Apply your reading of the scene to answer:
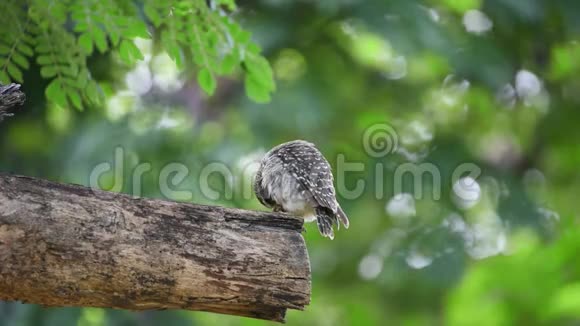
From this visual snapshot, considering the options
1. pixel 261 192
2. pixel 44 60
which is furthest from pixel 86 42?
pixel 261 192

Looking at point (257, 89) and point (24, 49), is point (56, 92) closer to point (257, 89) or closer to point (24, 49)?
point (24, 49)

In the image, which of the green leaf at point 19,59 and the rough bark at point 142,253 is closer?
the rough bark at point 142,253

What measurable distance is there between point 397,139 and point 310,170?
209 inches

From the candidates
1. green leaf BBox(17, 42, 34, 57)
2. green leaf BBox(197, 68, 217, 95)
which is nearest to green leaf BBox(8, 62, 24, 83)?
green leaf BBox(17, 42, 34, 57)

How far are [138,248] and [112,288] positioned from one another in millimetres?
233

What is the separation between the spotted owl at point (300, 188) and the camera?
6781 mm

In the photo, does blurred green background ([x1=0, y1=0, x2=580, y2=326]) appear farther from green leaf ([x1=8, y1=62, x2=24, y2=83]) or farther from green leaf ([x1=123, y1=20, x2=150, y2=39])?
green leaf ([x1=123, y1=20, x2=150, y2=39])

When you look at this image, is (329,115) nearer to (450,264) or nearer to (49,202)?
(450,264)

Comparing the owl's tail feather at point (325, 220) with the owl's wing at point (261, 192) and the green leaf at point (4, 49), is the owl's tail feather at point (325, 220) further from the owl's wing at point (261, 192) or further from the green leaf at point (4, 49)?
the green leaf at point (4, 49)

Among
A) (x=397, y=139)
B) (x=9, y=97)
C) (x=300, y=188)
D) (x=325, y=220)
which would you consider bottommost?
(x=9, y=97)

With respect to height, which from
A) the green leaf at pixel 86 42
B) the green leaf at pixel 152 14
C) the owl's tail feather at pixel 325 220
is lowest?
the owl's tail feather at pixel 325 220

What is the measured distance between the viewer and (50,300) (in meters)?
4.95

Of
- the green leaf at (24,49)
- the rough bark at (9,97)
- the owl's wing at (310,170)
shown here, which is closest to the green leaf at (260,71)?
the owl's wing at (310,170)

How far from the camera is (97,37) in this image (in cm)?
655
